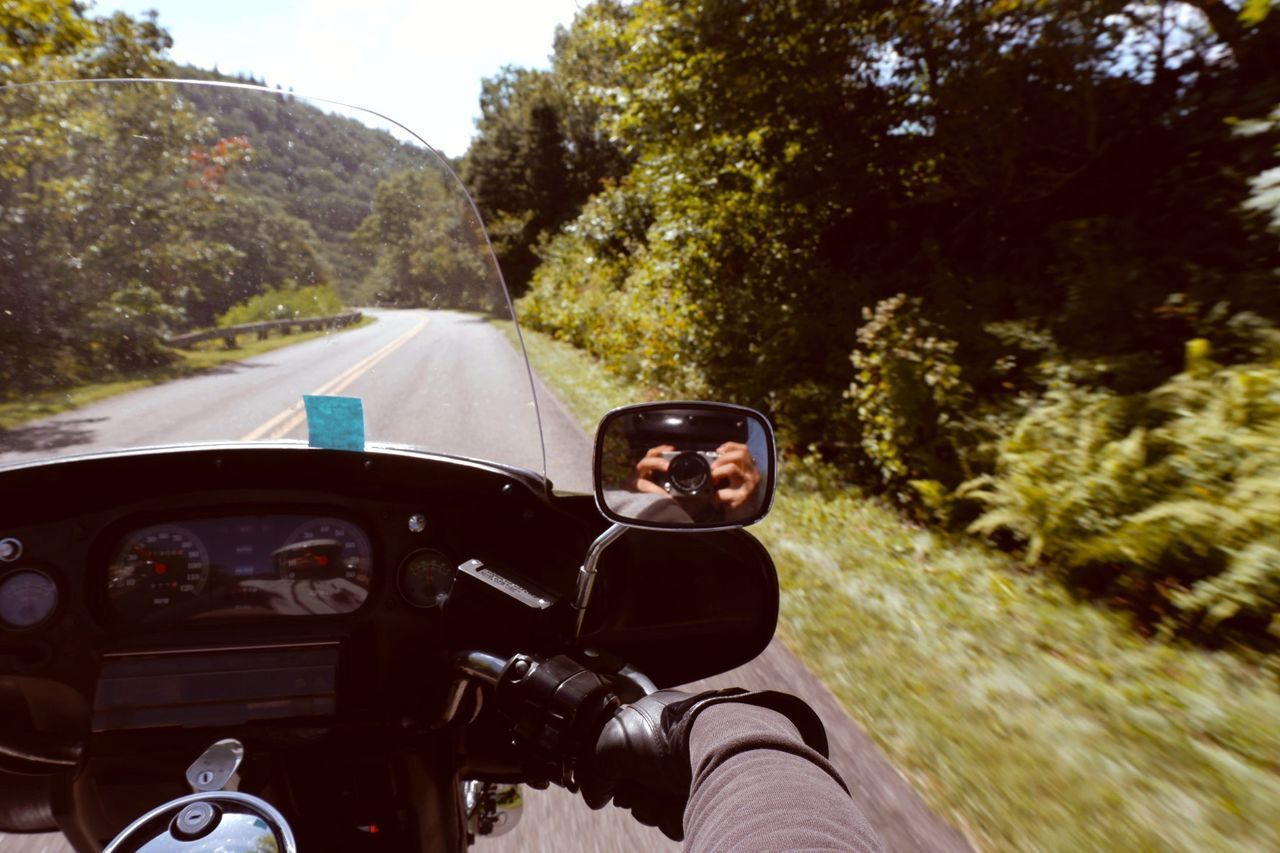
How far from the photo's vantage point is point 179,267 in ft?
4.82

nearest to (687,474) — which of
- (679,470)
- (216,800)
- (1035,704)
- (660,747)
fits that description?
(679,470)

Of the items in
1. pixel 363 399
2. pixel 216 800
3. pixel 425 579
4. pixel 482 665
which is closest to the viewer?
pixel 216 800

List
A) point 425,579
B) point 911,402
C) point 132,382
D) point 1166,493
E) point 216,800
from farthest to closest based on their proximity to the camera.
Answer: point 911,402
point 1166,493
point 425,579
point 132,382
point 216,800

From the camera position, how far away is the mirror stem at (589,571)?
1.40 meters

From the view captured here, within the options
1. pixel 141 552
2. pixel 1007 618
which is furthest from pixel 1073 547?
pixel 141 552

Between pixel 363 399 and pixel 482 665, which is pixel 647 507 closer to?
pixel 482 665

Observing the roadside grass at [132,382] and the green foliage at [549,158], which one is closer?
the roadside grass at [132,382]

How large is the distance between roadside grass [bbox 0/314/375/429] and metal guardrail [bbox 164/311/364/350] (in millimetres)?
13

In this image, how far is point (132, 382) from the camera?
1.49m

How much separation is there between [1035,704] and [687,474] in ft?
10.0

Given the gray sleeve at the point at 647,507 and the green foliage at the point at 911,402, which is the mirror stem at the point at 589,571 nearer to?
the gray sleeve at the point at 647,507

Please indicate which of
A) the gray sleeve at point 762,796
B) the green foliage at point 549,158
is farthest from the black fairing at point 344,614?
the green foliage at point 549,158

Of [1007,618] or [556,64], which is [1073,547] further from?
[556,64]

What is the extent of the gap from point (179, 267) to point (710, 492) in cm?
117
